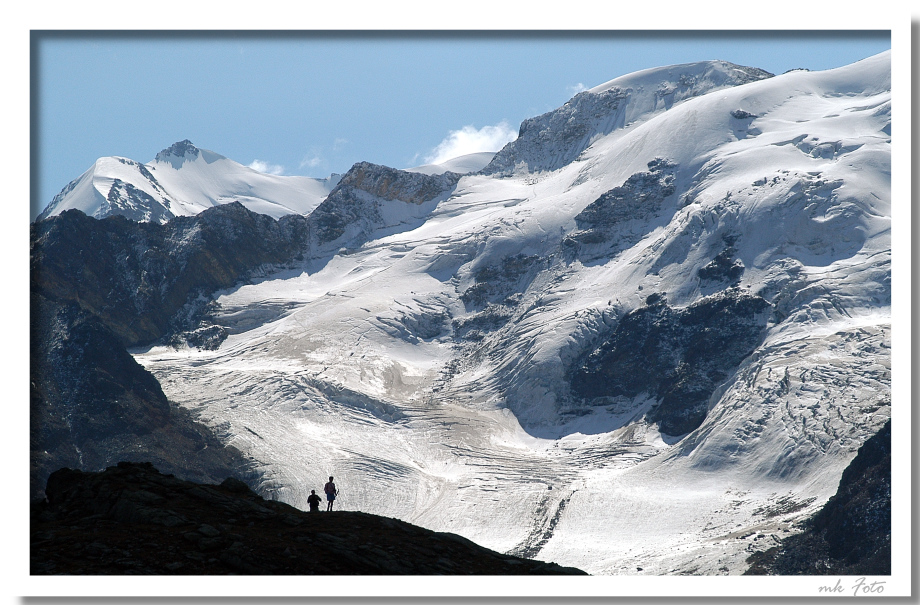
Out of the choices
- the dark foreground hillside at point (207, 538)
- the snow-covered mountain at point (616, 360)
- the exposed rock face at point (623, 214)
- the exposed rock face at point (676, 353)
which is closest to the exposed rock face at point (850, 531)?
the snow-covered mountain at point (616, 360)

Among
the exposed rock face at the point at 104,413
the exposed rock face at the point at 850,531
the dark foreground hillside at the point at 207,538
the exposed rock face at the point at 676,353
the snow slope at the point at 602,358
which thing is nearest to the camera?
the dark foreground hillside at the point at 207,538

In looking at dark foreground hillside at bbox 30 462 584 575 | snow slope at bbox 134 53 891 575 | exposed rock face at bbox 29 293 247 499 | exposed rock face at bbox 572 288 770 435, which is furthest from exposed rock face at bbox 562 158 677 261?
dark foreground hillside at bbox 30 462 584 575

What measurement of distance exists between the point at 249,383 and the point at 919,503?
395 feet

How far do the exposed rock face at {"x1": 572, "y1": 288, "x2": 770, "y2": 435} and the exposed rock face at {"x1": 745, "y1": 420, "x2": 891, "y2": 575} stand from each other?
41811mm

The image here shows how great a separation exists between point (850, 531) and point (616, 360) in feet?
224

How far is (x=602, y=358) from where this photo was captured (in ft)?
493

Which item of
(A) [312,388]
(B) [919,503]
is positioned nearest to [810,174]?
(A) [312,388]

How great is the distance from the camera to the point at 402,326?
170 m

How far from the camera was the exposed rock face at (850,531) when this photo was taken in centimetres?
7994

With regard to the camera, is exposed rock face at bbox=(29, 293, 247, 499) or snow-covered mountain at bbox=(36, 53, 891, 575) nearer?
snow-covered mountain at bbox=(36, 53, 891, 575)

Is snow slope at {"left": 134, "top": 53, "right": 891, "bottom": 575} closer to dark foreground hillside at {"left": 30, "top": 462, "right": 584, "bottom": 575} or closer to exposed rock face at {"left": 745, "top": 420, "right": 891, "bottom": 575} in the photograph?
exposed rock face at {"left": 745, "top": 420, "right": 891, "bottom": 575}

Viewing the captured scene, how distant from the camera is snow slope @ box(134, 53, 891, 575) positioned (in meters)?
106

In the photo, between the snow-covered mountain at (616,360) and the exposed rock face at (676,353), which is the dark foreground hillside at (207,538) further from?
the exposed rock face at (676,353)

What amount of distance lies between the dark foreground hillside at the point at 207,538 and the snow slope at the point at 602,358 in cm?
5726
